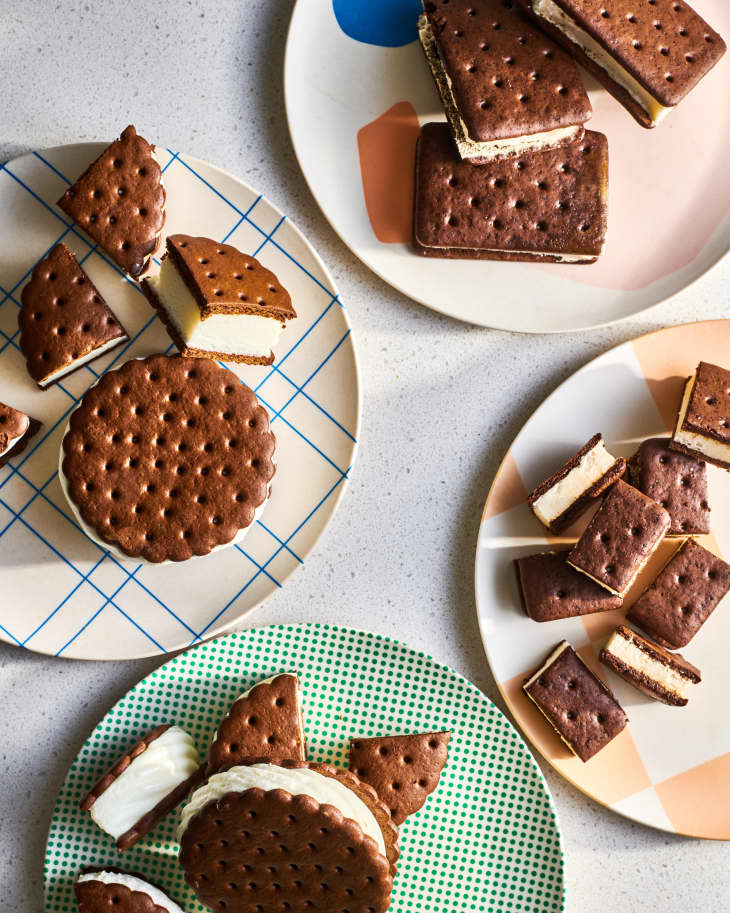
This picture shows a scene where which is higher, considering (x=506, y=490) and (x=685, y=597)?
(x=506, y=490)

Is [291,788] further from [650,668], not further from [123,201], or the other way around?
[123,201]

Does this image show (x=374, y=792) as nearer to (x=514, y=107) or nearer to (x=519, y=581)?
(x=519, y=581)

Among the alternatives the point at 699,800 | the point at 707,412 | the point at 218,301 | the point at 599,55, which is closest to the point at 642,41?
the point at 599,55

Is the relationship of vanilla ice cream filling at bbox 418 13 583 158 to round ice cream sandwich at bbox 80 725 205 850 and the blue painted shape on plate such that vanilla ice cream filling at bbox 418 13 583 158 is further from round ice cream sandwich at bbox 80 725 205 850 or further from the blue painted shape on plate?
round ice cream sandwich at bbox 80 725 205 850

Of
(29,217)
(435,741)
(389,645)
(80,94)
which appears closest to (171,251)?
(29,217)

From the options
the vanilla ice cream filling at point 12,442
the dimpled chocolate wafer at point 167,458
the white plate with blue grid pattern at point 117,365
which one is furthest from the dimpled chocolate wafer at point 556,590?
the vanilla ice cream filling at point 12,442

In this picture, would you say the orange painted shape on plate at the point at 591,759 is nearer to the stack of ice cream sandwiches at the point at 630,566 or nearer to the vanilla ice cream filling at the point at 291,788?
the stack of ice cream sandwiches at the point at 630,566
